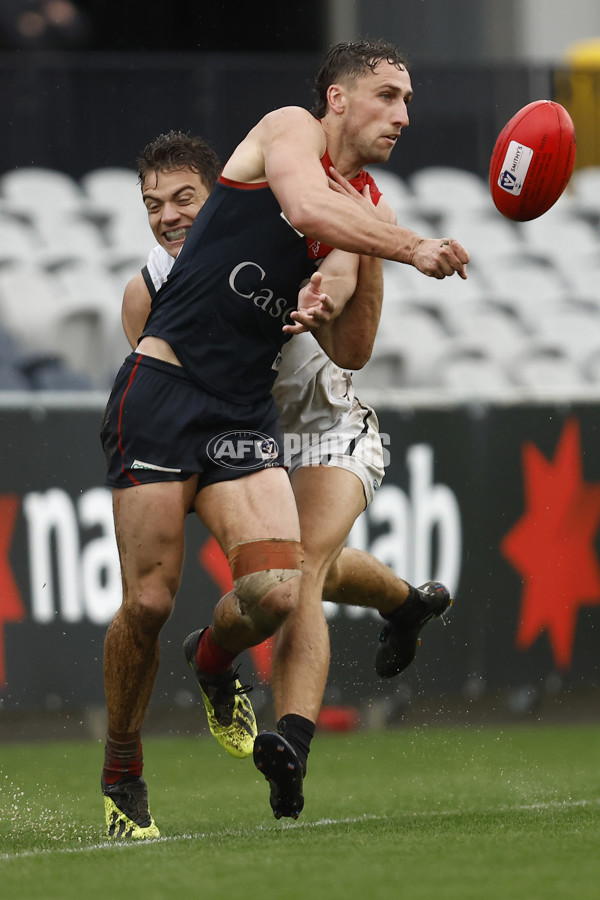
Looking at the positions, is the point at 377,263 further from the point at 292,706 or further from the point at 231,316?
the point at 292,706

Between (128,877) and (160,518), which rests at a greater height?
(160,518)

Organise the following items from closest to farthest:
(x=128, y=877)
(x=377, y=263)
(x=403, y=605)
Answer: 1. (x=128, y=877)
2. (x=377, y=263)
3. (x=403, y=605)

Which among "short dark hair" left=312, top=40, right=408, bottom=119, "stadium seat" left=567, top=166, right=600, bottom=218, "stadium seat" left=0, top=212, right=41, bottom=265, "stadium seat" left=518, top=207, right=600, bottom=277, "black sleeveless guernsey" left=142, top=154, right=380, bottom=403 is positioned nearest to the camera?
"black sleeveless guernsey" left=142, top=154, right=380, bottom=403

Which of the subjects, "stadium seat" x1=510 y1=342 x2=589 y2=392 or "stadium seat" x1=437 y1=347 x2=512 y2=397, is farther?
"stadium seat" x1=510 y1=342 x2=589 y2=392

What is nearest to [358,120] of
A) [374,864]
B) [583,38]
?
[374,864]

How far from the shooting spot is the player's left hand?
4203 millimetres

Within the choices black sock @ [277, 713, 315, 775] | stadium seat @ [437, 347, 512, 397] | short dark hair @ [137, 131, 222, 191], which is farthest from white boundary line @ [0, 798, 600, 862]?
stadium seat @ [437, 347, 512, 397]

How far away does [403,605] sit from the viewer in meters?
5.73

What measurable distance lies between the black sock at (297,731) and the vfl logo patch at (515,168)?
74.0 inches

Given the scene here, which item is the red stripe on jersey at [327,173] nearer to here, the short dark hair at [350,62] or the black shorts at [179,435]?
the short dark hair at [350,62]

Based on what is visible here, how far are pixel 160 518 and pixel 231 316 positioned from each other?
0.66m

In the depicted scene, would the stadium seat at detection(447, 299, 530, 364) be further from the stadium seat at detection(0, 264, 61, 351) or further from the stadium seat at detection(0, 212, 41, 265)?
the stadium seat at detection(0, 212, 41, 265)

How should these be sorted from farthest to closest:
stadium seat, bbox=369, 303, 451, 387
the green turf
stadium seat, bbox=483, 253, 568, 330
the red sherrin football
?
1. stadium seat, bbox=483, 253, 568, 330
2. stadium seat, bbox=369, 303, 451, 387
3. the red sherrin football
4. the green turf

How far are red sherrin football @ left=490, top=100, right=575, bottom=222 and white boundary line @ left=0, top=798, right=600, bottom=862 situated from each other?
79.5 inches
